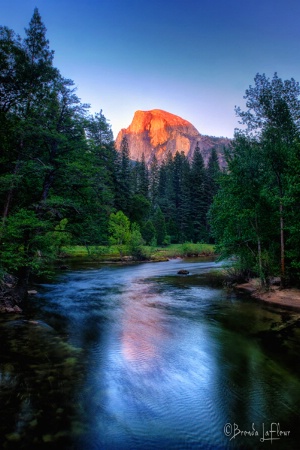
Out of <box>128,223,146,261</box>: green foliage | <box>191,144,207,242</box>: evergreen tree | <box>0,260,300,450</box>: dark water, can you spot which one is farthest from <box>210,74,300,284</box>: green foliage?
<box>191,144,207,242</box>: evergreen tree

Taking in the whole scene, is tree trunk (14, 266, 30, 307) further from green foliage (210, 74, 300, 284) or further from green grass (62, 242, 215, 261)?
green grass (62, 242, 215, 261)

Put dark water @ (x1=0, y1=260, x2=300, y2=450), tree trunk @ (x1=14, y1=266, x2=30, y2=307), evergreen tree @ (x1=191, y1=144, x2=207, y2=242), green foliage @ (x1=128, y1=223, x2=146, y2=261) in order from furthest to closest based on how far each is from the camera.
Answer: evergreen tree @ (x1=191, y1=144, x2=207, y2=242) < green foliage @ (x1=128, y1=223, x2=146, y2=261) < tree trunk @ (x1=14, y1=266, x2=30, y2=307) < dark water @ (x1=0, y1=260, x2=300, y2=450)

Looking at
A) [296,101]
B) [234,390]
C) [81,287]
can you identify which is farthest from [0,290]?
[296,101]

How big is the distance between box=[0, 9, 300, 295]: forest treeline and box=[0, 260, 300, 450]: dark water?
379 cm

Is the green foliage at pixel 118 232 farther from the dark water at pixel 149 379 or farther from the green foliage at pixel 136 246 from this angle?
the dark water at pixel 149 379

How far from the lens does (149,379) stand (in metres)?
7.18

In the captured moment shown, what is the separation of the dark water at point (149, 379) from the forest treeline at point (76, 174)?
379cm

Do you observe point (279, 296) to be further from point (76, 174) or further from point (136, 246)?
point (136, 246)

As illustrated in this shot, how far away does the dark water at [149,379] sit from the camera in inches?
197

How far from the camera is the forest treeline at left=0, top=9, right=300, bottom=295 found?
12859 millimetres

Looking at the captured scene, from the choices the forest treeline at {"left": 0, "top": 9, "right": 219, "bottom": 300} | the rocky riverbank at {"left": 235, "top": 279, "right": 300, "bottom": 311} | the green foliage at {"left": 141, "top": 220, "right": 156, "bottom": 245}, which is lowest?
the rocky riverbank at {"left": 235, "top": 279, "right": 300, "bottom": 311}

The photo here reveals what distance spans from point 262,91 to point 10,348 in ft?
64.8

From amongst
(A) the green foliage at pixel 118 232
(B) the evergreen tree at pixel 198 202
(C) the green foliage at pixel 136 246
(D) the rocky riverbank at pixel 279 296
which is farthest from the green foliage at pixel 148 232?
(D) the rocky riverbank at pixel 279 296

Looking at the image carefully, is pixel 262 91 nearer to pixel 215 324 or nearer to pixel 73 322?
pixel 215 324
